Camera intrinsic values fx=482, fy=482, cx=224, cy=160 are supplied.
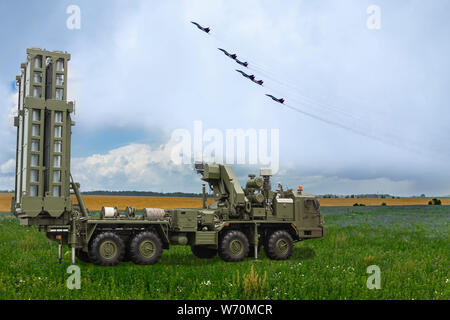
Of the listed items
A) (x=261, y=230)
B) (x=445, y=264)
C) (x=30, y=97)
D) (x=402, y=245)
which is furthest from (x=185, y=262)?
(x=402, y=245)

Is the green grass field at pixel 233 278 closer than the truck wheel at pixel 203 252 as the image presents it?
Yes

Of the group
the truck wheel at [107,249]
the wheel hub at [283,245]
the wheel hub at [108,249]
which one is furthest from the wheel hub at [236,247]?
the wheel hub at [108,249]

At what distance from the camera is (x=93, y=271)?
1460 cm

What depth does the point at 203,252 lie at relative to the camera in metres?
20.1

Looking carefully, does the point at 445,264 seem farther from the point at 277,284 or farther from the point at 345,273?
the point at 277,284

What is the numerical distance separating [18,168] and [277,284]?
10.6 metres

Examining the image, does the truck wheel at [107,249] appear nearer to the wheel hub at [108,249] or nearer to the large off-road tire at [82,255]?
the wheel hub at [108,249]

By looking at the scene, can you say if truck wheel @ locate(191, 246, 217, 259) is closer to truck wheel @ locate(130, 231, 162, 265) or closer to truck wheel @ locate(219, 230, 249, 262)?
truck wheel @ locate(219, 230, 249, 262)

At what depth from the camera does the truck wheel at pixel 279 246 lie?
19047mm

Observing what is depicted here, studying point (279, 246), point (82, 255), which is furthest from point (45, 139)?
point (279, 246)

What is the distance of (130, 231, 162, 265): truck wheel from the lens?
16.5m

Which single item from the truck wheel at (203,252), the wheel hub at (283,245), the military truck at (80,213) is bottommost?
the truck wheel at (203,252)

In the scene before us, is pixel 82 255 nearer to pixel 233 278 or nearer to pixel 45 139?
pixel 45 139

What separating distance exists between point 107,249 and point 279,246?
6.88 m
